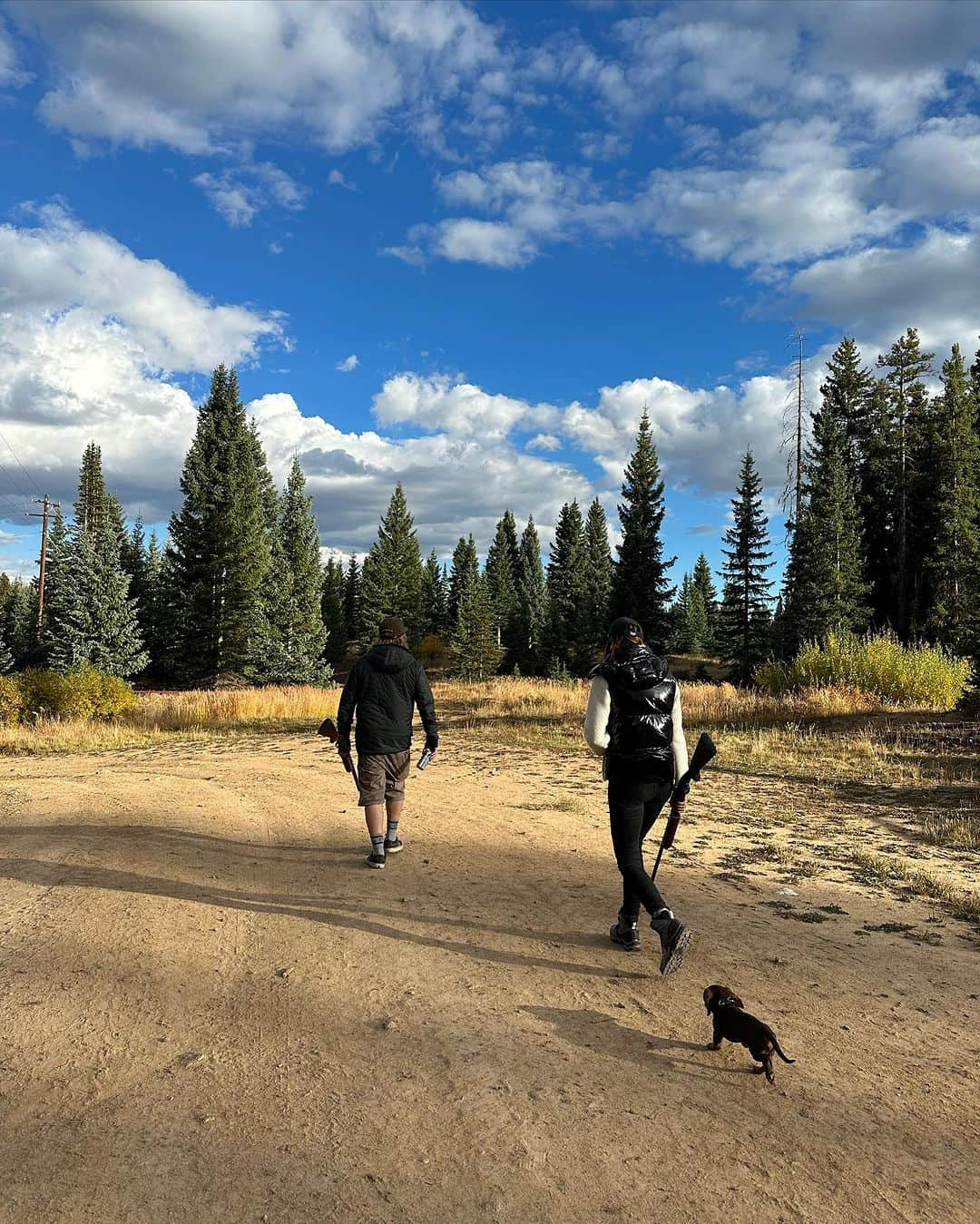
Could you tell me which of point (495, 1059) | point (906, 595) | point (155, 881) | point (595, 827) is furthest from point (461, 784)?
point (906, 595)

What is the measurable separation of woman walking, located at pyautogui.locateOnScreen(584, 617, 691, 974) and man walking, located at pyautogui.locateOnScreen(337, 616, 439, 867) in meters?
2.14

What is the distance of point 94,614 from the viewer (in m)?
32.1

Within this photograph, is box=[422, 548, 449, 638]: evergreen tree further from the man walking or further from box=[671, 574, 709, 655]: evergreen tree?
the man walking

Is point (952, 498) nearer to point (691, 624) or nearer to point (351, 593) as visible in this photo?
point (691, 624)

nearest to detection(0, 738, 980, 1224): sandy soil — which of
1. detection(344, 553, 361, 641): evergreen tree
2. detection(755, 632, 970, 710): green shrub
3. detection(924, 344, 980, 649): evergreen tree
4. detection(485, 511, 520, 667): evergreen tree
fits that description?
Answer: detection(755, 632, 970, 710): green shrub

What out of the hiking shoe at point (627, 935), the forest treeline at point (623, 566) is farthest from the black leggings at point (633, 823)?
the forest treeline at point (623, 566)

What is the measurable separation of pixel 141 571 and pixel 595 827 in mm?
53583

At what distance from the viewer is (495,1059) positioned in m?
3.53

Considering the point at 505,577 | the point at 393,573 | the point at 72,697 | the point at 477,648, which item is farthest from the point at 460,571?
the point at 72,697

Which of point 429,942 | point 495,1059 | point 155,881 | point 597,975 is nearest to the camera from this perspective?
point 495,1059

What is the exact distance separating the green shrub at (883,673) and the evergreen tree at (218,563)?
1017 inches

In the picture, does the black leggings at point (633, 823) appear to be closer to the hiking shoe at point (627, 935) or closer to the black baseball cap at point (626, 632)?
the hiking shoe at point (627, 935)

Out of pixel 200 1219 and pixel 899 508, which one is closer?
pixel 200 1219

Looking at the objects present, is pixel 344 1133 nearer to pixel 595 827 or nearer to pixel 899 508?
pixel 595 827
